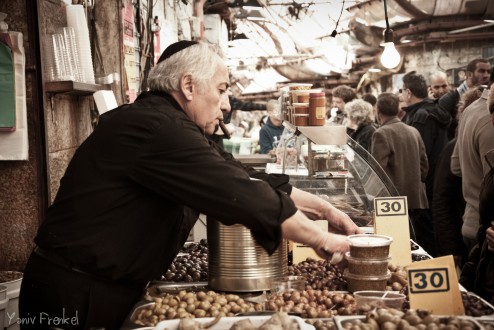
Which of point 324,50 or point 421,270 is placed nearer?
point 421,270

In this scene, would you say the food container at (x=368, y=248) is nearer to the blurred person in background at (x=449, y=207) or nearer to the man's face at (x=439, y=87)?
the blurred person in background at (x=449, y=207)

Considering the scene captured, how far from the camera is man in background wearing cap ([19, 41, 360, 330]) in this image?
2.35m

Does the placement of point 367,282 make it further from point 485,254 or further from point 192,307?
point 485,254

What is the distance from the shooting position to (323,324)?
240 cm

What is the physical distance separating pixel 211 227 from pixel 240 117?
1941 cm

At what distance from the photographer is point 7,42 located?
3.79 meters

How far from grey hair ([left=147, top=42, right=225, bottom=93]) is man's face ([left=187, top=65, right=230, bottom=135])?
3 cm

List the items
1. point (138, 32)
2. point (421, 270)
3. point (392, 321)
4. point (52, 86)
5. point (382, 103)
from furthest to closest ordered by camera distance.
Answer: point (382, 103) < point (138, 32) < point (52, 86) < point (421, 270) < point (392, 321)

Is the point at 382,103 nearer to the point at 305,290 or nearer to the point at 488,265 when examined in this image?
the point at 488,265

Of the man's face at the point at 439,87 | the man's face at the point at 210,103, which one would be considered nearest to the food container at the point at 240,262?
the man's face at the point at 210,103

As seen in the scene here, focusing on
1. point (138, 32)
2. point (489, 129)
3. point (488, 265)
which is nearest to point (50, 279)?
point (488, 265)

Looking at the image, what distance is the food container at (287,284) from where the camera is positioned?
106 inches

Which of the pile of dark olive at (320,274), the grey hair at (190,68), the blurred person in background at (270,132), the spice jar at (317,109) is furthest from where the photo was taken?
the blurred person in background at (270,132)

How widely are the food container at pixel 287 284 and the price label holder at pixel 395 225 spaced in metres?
0.66
